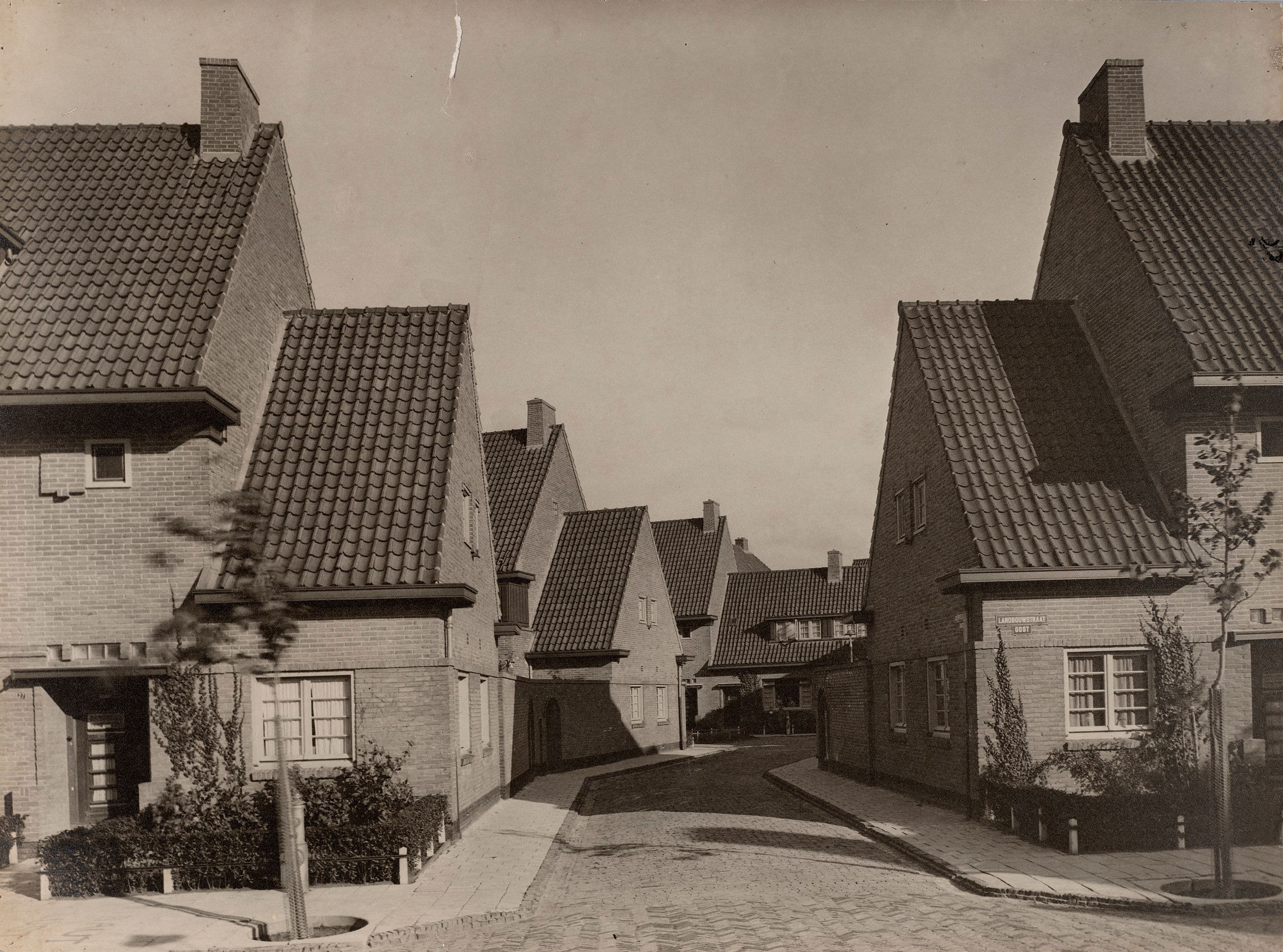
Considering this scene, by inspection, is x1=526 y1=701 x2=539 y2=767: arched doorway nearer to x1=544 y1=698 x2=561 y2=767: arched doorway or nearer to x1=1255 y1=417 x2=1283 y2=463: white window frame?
x1=544 y1=698 x2=561 y2=767: arched doorway

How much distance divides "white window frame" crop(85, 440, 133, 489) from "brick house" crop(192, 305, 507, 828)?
1.69m

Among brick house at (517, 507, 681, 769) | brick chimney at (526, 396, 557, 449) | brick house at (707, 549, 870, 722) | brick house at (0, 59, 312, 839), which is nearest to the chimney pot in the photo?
brick house at (707, 549, 870, 722)

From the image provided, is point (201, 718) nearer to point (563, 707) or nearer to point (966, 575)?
point (966, 575)

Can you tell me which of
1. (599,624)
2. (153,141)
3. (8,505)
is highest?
(153,141)

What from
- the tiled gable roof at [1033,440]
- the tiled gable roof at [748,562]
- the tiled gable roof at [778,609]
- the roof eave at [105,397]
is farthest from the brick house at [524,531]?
the tiled gable roof at [748,562]

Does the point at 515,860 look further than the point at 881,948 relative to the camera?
Yes

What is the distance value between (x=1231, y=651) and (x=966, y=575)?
4.02m

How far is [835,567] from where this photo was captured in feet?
163

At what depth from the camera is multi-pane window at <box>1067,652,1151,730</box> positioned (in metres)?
15.9

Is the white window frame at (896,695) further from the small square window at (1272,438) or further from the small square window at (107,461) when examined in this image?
the small square window at (107,461)

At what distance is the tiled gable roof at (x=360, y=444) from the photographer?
1502 cm

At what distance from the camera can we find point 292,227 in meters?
19.7

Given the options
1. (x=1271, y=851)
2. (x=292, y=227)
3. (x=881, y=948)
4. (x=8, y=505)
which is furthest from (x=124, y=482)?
(x=1271, y=851)

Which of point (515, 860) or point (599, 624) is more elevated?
point (599, 624)
